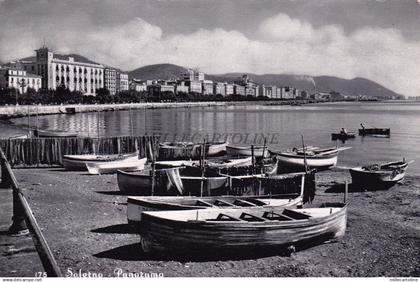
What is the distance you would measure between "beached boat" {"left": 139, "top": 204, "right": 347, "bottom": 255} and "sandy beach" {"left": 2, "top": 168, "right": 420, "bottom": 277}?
0.39 m

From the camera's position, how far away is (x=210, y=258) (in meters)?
11.9

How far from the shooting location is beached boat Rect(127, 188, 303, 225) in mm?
13359

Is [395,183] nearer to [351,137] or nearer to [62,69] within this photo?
[351,137]

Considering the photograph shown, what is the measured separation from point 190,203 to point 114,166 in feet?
43.3

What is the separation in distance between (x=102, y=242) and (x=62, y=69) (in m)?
168

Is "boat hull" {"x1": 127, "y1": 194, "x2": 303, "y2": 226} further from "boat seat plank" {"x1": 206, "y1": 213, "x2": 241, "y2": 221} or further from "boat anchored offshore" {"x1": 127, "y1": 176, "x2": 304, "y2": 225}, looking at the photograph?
"boat seat plank" {"x1": 206, "y1": 213, "x2": 241, "y2": 221}

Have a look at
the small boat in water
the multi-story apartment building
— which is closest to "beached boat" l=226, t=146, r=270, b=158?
the small boat in water

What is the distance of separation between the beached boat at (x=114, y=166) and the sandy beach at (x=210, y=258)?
17.1ft

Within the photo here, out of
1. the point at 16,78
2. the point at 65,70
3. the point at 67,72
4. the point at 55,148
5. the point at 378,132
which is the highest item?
the point at 65,70

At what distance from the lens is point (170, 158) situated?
114 feet

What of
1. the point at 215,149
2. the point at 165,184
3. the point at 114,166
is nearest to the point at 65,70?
the point at 215,149

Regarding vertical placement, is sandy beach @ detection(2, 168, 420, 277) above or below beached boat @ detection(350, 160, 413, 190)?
below

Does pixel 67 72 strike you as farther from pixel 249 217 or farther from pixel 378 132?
pixel 249 217

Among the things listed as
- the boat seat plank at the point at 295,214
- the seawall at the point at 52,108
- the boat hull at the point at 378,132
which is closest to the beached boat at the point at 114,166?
the boat seat plank at the point at 295,214
